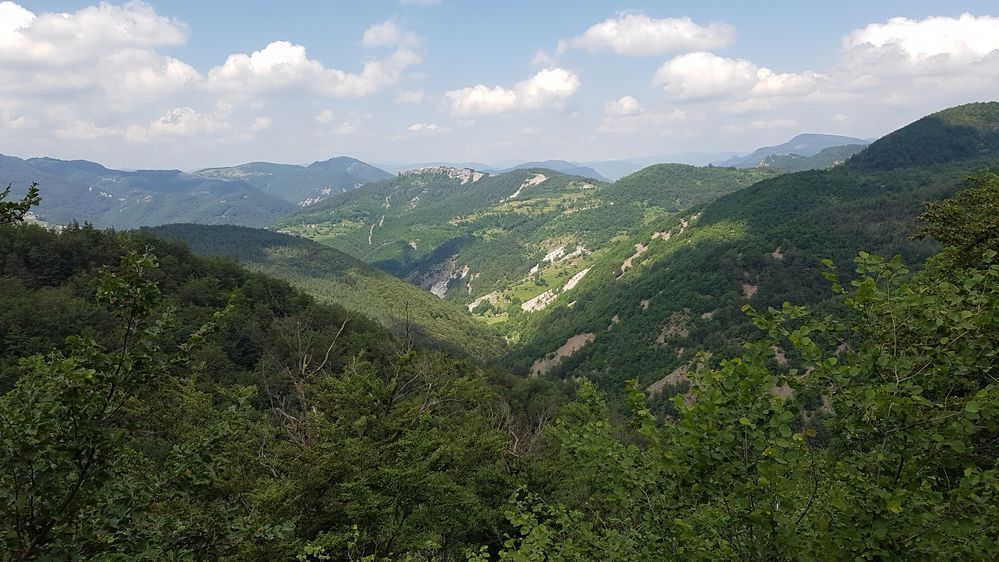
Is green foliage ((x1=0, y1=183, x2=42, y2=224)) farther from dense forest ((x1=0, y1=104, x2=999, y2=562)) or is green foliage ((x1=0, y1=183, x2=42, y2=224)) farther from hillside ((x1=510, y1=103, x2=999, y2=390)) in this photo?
hillside ((x1=510, y1=103, x2=999, y2=390))

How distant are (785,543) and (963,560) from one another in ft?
5.66

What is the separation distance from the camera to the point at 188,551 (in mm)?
6164

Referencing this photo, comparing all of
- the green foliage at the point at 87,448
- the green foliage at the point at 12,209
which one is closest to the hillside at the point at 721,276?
the green foliage at the point at 87,448

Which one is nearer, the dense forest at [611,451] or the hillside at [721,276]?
the dense forest at [611,451]

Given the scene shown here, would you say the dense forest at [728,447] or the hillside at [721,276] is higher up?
the dense forest at [728,447]

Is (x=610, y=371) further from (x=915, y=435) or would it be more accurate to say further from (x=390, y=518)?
(x=915, y=435)

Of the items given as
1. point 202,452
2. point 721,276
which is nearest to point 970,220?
point 202,452

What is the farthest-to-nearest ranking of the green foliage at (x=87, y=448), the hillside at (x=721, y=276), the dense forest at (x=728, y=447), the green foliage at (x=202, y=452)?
the hillside at (x=721, y=276) < the green foliage at (x=202, y=452) < the green foliage at (x=87, y=448) < the dense forest at (x=728, y=447)

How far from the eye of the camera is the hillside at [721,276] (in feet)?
388

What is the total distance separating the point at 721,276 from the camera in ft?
436

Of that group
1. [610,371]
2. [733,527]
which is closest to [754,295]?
[610,371]

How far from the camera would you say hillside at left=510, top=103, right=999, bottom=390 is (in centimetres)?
11825

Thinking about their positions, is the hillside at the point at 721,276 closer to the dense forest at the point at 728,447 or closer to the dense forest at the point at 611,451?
the dense forest at the point at 611,451

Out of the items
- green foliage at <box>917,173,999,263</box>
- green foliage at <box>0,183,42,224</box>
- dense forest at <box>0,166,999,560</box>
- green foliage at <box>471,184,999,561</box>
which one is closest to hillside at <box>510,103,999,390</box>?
green foliage at <box>917,173,999,263</box>
